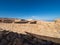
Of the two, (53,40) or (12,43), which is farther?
(12,43)

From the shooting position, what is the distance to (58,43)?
4.61 m

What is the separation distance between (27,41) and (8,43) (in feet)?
3.39

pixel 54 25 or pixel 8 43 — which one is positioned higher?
pixel 54 25

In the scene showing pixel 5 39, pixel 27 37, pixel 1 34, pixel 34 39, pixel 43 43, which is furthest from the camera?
pixel 1 34

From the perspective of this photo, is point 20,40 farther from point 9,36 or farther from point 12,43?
point 9,36

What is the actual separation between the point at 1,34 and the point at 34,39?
91.9 inches

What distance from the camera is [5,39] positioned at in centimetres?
628

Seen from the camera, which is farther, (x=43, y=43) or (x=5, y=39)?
(x=5, y=39)

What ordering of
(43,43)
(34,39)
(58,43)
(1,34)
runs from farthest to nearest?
(1,34) < (34,39) < (43,43) < (58,43)

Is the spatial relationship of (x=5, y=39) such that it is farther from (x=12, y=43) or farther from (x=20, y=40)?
(x=20, y=40)

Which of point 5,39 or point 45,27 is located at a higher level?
point 45,27

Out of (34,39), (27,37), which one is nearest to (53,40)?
(34,39)

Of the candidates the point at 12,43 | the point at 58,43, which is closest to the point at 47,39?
the point at 58,43

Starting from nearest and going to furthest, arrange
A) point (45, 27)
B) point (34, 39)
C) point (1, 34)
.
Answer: point (34, 39), point (1, 34), point (45, 27)
